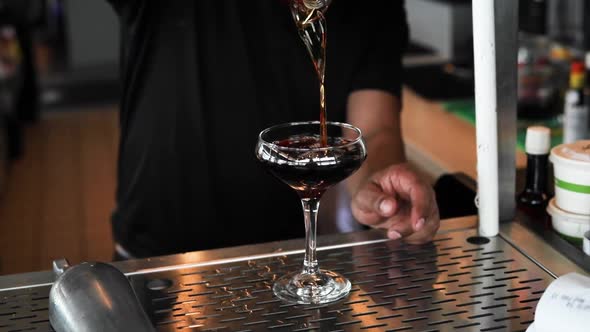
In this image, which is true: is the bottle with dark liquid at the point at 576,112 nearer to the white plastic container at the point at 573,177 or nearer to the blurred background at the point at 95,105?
the blurred background at the point at 95,105

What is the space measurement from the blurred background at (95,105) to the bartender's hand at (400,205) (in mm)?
338

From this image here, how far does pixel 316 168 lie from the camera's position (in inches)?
41.8

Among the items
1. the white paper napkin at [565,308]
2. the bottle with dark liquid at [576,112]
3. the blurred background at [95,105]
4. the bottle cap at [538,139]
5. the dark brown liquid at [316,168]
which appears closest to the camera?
the white paper napkin at [565,308]

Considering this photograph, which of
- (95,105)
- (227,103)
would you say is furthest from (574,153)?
(95,105)

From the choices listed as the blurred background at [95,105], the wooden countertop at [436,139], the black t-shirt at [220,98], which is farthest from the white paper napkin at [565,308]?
the wooden countertop at [436,139]

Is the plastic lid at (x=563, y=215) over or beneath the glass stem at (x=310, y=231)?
beneath

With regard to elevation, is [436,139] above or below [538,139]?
below

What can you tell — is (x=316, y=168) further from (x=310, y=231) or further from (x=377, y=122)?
(x=377, y=122)

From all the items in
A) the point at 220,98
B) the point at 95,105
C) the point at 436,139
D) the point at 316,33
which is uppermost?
the point at 316,33

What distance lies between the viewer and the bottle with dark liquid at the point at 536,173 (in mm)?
1402

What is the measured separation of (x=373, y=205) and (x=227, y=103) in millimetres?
589

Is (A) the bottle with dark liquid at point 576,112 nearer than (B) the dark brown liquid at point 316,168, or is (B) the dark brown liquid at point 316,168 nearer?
(B) the dark brown liquid at point 316,168

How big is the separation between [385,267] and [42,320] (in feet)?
1.52

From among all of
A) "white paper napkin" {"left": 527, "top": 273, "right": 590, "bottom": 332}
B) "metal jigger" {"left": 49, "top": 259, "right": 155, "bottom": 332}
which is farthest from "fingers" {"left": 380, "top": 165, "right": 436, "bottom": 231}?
"metal jigger" {"left": 49, "top": 259, "right": 155, "bottom": 332}
